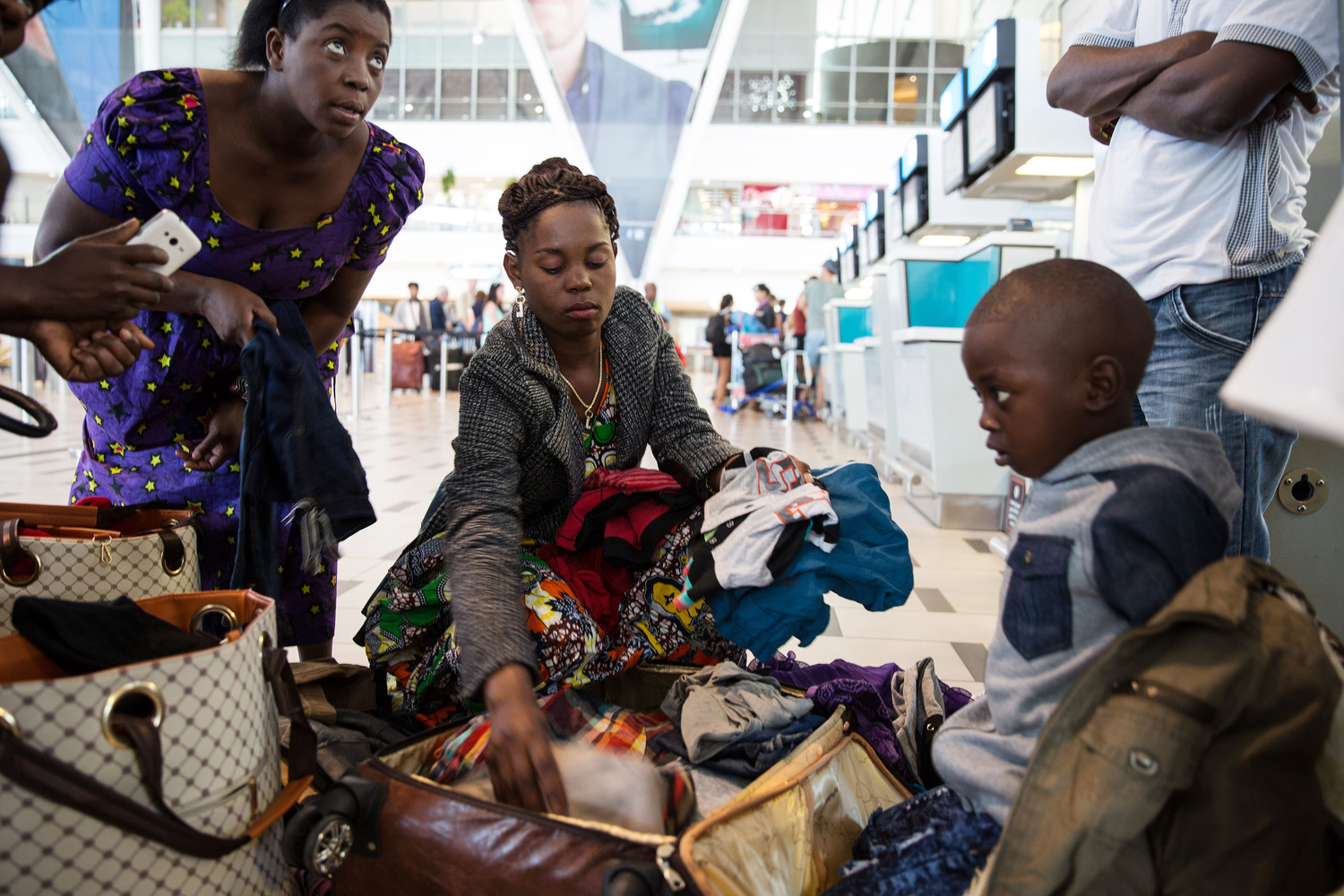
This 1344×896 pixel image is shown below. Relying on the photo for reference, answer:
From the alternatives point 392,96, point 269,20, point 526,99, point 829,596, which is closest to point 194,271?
point 269,20

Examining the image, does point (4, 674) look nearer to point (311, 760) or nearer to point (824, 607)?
point (311, 760)

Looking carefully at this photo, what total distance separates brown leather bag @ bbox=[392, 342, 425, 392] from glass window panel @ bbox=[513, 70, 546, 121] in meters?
11.9

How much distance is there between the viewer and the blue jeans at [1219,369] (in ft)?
4.65

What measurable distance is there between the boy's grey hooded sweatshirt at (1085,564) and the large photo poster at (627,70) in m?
8.62

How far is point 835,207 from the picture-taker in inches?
938

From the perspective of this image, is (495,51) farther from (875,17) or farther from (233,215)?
(233,215)

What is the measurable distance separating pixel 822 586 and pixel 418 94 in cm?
2556

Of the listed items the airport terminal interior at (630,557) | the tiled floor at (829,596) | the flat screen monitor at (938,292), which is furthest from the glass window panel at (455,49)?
the airport terminal interior at (630,557)

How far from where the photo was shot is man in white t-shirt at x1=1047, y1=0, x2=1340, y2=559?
1.36m

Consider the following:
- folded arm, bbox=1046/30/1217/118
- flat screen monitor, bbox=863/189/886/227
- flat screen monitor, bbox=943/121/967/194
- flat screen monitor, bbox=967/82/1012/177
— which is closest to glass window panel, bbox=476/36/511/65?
flat screen monitor, bbox=863/189/886/227

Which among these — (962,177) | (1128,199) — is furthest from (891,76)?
(1128,199)

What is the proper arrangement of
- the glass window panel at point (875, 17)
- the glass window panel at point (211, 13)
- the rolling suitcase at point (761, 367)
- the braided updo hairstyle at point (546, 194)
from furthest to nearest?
the glass window panel at point (875, 17) < the rolling suitcase at point (761, 367) < the glass window panel at point (211, 13) < the braided updo hairstyle at point (546, 194)

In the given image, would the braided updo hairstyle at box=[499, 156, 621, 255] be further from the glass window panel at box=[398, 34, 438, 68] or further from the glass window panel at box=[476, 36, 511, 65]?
the glass window panel at box=[398, 34, 438, 68]

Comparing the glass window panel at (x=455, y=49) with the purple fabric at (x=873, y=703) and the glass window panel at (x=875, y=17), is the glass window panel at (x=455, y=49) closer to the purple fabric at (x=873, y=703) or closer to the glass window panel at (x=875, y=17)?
the glass window panel at (x=875, y=17)
